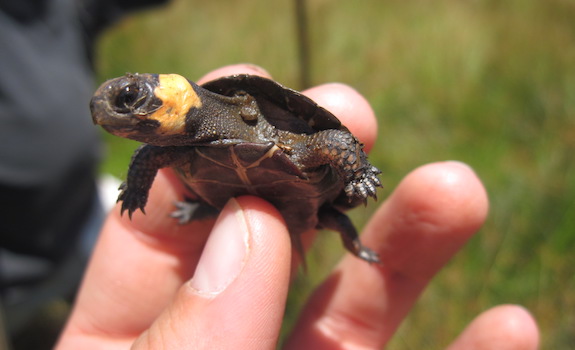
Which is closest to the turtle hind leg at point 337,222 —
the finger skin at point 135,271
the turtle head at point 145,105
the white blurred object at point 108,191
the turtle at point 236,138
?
the turtle at point 236,138

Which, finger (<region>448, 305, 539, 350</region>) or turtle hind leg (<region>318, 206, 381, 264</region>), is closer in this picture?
turtle hind leg (<region>318, 206, 381, 264</region>)

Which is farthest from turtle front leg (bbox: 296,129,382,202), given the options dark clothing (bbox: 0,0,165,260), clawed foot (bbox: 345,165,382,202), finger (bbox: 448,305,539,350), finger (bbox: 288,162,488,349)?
dark clothing (bbox: 0,0,165,260)

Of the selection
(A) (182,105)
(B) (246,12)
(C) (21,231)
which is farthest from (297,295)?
(B) (246,12)

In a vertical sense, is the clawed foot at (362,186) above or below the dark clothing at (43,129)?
above

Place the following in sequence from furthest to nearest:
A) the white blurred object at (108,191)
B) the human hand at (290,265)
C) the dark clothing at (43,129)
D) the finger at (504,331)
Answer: the white blurred object at (108,191) → the dark clothing at (43,129) → the finger at (504,331) → the human hand at (290,265)

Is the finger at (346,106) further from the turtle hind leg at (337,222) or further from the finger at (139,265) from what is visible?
the finger at (139,265)

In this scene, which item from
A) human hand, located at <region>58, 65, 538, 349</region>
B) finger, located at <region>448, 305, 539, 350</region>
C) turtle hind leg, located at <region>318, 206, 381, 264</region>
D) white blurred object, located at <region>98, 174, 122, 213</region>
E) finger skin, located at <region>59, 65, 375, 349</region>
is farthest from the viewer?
white blurred object, located at <region>98, 174, 122, 213</region>

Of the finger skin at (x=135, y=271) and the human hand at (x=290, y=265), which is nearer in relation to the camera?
the human hand at (x=290, y=265)

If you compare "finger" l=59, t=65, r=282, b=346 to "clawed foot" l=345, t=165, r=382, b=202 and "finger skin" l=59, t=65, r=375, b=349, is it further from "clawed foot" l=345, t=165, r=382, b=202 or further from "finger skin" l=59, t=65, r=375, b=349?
"clawed foot" l=345, t=165, r=382, b=202
